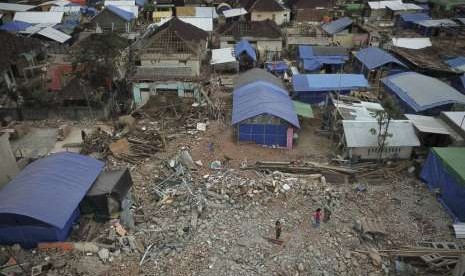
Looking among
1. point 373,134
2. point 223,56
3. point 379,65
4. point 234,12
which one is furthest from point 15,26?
point 373,134

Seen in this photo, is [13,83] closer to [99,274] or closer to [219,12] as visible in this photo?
[99,274]

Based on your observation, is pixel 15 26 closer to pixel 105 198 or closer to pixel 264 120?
pixel 264 120

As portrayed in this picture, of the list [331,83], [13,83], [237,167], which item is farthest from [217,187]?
[13,83]

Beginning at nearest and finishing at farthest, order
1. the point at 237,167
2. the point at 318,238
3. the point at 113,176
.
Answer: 1. the point at 318,238
2. the point at 113,176
3. the point at 237,167

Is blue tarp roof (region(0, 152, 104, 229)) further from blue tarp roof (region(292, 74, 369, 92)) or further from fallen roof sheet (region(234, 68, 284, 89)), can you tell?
blue tarp roof (region(292, 74, 369, 92))

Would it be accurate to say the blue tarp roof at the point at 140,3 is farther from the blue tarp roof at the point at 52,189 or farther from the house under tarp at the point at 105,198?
the house under tarp at the point at 105,198

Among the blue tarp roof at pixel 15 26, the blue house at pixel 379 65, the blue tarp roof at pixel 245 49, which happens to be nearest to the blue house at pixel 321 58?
the blue house at pixel 379 65
